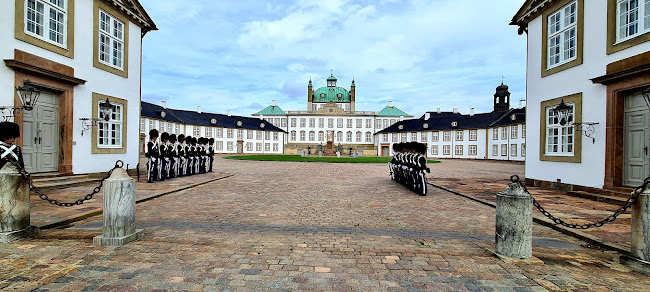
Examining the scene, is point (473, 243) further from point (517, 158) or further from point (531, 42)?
point (517, 158)

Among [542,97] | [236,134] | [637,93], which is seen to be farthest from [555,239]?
[236,134]

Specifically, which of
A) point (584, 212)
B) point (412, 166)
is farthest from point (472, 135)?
point (584, 212)

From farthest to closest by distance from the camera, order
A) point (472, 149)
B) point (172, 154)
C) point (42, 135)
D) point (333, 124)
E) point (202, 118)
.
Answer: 1. point (333, 124)
2. point (202, 118)
3. point (472, 149)
4. point (172, 154)
5. point (42, 135)

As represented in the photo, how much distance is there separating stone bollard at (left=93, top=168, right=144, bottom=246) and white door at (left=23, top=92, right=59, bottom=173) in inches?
307

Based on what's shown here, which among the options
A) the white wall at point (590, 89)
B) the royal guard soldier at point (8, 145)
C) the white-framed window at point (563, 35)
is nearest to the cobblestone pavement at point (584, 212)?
the white wall at point (590, 89)

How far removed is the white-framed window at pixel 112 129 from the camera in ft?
43.6

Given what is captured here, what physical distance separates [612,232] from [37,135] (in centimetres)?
1510

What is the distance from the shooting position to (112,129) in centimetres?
1409

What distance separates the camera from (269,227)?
21.3ft

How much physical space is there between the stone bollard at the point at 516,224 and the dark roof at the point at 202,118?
169ft

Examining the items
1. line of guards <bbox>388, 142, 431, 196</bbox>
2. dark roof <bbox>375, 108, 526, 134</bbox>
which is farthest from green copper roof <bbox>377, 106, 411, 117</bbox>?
line of guards <bbox>388, 142, 431, 196</bbox>

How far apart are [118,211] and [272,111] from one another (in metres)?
86.3

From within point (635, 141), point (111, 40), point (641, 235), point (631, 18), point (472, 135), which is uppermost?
point (111, 40)

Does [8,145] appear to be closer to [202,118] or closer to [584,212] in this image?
[584,212]
